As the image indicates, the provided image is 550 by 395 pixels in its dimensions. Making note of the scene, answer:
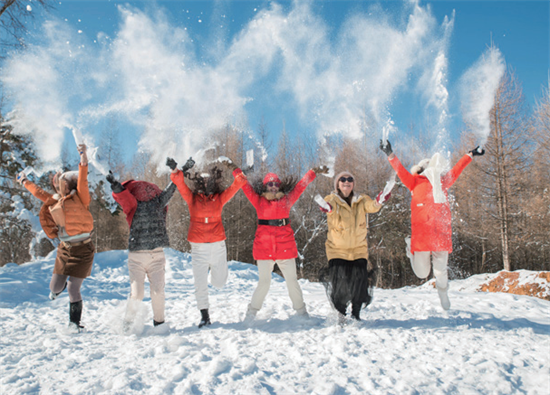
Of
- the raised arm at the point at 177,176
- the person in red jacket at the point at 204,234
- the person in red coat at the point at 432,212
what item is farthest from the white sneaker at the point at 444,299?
the raised arm at the point at 177,176

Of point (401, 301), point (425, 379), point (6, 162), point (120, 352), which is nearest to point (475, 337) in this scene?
point (425, 379)

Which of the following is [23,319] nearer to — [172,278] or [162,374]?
[162,374]

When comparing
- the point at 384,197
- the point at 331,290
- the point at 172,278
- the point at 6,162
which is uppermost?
the point at 6,162

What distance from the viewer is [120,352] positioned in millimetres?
3025

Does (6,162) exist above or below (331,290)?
above

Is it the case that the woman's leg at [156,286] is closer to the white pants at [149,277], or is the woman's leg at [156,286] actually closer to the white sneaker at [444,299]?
the white pants at [149,277]

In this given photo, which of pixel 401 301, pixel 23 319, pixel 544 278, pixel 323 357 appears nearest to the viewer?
pixel 323 357

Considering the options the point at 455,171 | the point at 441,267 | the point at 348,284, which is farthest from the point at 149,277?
the point at 455,171

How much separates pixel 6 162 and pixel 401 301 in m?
12.7

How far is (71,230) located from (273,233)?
245 cm

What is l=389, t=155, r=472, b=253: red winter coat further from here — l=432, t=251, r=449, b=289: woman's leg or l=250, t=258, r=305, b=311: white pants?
l=250, t=258, r=305, b=311: white pants

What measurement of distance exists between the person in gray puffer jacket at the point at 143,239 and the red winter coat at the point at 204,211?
0.67 feet

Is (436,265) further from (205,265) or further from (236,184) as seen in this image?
(205,265)

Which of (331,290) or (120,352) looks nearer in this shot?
(120,352)
